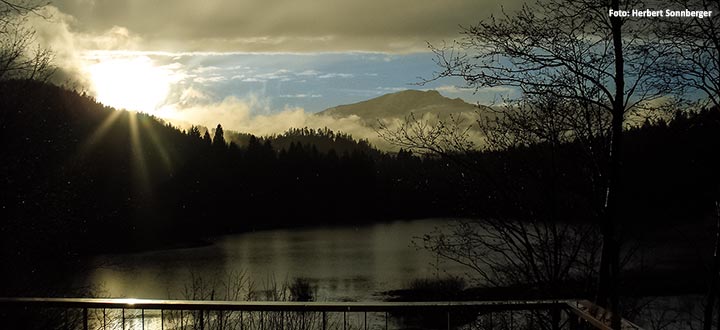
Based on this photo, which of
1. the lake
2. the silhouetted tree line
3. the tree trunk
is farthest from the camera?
the lake

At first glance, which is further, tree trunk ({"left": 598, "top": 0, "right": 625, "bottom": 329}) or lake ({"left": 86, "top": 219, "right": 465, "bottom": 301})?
lake ({"left": 86, "top": 219, "right": 465, "bottom": 301})

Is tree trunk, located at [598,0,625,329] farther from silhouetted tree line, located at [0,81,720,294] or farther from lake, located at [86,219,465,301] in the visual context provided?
lake, located at [86,219,465,301]

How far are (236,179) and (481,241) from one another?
86215mm

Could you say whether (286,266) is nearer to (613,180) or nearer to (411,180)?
(411,180)

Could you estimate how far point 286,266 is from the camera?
43.8 meters

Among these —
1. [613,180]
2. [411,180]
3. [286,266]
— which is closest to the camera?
[613,180]

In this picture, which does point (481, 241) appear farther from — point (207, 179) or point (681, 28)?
point (207, 179)

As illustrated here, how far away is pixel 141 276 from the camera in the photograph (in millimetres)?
40750

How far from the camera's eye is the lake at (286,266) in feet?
115

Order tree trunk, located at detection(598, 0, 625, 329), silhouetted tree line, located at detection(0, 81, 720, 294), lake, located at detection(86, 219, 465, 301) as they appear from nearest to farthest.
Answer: tree trunk, located at detection(598, 0, 625, 329), silhouetted tree line, located at detection(0, 81, 720, 294), lake, located at detection(86, 219, 465, 301)

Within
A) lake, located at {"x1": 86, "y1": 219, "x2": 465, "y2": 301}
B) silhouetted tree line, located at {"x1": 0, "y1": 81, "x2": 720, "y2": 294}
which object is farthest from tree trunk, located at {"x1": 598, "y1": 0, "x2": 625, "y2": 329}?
lake, located at {"x1": 86, "y1": 219, "x2": 465, "y2": 301}

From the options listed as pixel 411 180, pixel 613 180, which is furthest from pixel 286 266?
pixel 613 180

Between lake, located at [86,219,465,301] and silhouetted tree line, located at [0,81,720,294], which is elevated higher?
silhouetted tree line, located at [0,81,720,294]

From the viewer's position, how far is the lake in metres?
35.1
